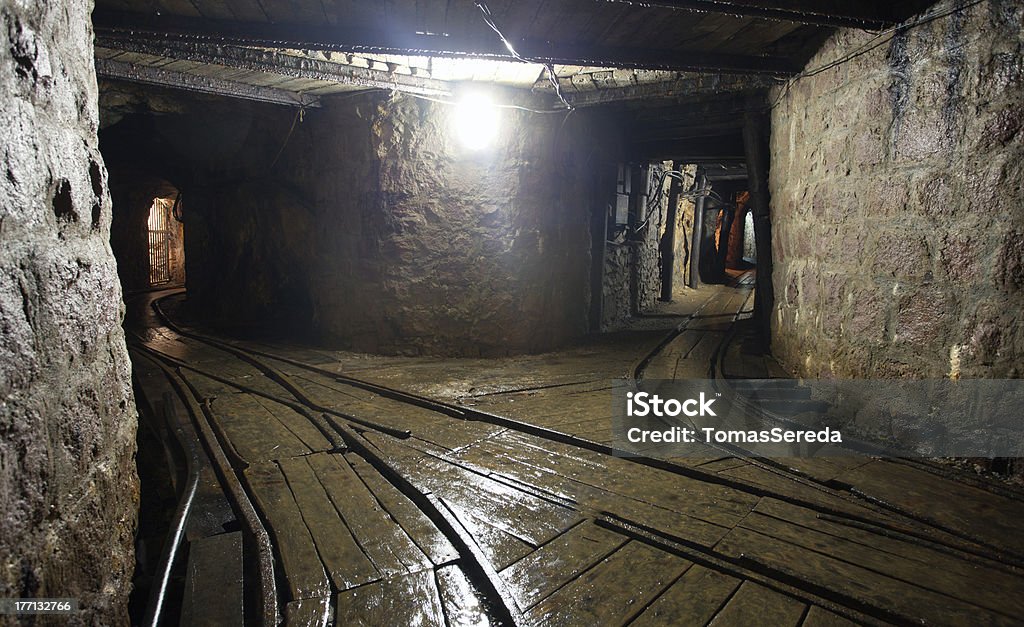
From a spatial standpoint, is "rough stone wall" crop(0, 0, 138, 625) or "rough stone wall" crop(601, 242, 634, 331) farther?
"rough stone wall" crop(601, 242, 634, 331)

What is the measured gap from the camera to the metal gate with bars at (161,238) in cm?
1573

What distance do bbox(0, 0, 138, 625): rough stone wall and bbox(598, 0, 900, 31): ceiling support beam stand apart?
92.5 inches

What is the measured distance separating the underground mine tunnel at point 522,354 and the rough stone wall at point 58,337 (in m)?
0.01

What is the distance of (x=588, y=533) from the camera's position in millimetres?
2252

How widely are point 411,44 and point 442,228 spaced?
236cm

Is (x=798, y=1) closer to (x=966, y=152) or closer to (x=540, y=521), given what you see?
(x=966, y=152)

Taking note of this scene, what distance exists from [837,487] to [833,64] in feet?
8.55

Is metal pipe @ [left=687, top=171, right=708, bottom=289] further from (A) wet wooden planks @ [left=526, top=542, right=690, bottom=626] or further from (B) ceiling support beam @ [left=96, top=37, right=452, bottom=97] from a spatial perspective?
(A) wet wooden planks @ [left=526, top=542, right=690, bottom=626]

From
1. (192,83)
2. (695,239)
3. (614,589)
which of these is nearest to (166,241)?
(192,83)

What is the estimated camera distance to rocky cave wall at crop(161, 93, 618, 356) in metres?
5.51

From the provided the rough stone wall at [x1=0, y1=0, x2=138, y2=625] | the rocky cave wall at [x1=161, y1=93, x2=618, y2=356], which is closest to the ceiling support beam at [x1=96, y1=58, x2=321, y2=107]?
the rocky cave wall at [x1=161, y1=93, x2=618, y2=356]

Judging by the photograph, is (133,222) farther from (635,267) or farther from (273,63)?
(635,267)

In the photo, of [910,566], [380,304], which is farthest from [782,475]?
[380,304]

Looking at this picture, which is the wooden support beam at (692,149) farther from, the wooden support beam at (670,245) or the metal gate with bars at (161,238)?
the metal gate with bars at (161,238)
